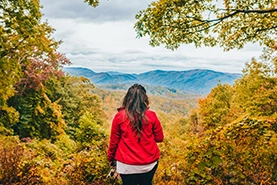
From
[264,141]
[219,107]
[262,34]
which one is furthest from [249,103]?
[264,141]

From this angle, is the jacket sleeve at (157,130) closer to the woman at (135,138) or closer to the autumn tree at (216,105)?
the woman at (135,138)

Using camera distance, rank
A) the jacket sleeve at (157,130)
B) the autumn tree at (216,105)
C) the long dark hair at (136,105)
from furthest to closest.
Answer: the autumn tree at (216,105) < the jacket sleeve at (157,130) < the long dark hair at (136,105)

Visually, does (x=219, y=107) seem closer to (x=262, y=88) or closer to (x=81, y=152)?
(x=262, y=88)

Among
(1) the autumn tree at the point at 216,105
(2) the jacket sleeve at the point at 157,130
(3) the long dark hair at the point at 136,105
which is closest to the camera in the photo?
(3) the long dark hair at the point at 136,105

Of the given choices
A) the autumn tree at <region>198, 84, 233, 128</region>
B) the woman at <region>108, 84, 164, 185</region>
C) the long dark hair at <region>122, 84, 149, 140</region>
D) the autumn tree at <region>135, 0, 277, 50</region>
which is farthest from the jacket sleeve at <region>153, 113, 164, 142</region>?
the autumn tree at <region>198, 84, 233, 128</region>

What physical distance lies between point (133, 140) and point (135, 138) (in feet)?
0.12

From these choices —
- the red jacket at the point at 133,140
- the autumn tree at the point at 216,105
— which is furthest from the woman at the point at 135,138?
the autumn tree at the point at 216,105

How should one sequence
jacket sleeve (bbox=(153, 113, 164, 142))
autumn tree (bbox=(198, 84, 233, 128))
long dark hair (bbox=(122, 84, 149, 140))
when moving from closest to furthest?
1. long dark hair (bbox=(122, 84, 149, 140))
2. jacket sleeve (bbox=(153, 113, 164, 142))
3. autumn tree (bbox=(198, 84, 233, 128))

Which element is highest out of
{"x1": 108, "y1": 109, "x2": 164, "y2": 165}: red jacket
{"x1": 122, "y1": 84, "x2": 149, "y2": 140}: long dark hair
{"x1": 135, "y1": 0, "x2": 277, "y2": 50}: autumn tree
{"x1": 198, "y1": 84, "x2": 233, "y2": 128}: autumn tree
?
{"x1": 135, "y1": 0, "x2": 277, "y2": 50}: autumn tree

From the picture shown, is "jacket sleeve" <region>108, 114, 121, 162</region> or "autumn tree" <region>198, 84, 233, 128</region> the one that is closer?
"jacket sleeve" <region>108, 114, 121, 162</region>

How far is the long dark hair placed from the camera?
316 cm

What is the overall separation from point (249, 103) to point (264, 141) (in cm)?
2199

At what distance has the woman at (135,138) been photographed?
10.4ft

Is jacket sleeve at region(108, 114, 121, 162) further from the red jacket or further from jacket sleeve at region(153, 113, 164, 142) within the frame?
jacket sleeve at region(153, 113, 164, 142)
